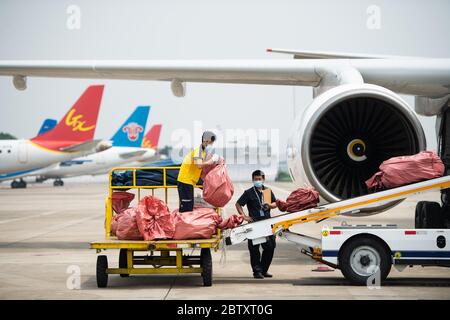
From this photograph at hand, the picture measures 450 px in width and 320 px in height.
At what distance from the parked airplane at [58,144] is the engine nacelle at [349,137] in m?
47.7

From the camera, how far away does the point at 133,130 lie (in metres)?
82.7

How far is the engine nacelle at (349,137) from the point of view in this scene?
41.4 ft

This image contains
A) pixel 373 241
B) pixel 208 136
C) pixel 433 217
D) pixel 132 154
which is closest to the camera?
pixel 373 241

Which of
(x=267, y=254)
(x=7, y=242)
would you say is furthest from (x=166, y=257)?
(x=7, y=242)

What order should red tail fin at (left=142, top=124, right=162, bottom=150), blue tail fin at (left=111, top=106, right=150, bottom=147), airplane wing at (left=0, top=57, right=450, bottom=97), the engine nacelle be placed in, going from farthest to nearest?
red tail fin at (left=142, top=124, right=162, bottom=150), blue tail fin at (left=111, top=106, right=150, bottom=147), airplane wing at (left=0, top=57, right=450, bottom=97), the engine nacelle

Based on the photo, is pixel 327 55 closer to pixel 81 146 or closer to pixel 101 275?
pixel 101 275

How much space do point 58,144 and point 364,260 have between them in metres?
53.0

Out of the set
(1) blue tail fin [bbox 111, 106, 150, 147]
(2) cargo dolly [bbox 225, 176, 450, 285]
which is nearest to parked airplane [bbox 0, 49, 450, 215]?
(2) cargo dolly [bbox 225, 176, 450, 285]

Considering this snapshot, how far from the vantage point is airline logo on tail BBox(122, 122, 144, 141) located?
270 feet

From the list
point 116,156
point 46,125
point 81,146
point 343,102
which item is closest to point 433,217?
point 343,102

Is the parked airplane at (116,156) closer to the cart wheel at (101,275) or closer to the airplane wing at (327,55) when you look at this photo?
the airplane wing at (327,55)

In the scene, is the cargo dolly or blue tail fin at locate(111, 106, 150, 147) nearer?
the cargo dolly

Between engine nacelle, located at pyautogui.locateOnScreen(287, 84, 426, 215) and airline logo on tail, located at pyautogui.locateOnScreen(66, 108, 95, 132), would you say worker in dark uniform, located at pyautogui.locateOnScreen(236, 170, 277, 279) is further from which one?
airline logo on tail, located at pyautogui.locateOnScreen(66, 108, 95, 132)
